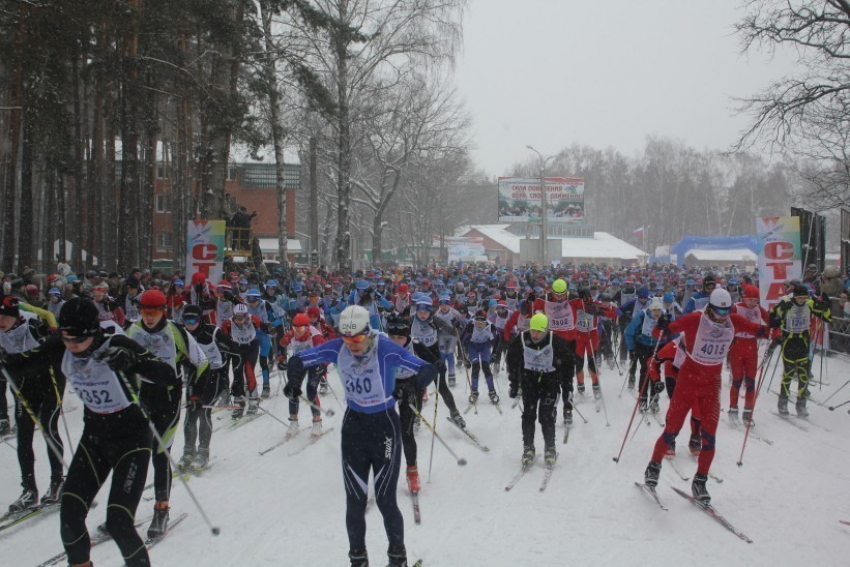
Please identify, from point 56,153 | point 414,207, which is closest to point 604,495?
point 56,153

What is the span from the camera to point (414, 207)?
50.1 metres

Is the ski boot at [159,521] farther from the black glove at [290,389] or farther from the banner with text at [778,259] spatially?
the banner with text at [778,259]

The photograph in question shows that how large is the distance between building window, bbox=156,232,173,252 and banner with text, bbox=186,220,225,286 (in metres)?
34.0

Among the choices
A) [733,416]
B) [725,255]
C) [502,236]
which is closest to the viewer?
[733,416]

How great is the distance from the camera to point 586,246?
210 ft

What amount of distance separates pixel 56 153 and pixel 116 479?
1711 cm

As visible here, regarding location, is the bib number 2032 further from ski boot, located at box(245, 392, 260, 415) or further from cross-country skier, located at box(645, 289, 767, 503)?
ski boot, located at box(245, 392, 260, 415)

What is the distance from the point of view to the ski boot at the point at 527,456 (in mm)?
6820

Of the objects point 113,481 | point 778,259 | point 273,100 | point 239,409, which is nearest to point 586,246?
point 273,100

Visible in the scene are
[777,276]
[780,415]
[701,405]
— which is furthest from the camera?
[777,276]

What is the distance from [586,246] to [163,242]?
40626 mm

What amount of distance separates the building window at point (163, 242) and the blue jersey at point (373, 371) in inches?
1692

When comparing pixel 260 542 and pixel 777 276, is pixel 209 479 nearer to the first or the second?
pixel 260 542

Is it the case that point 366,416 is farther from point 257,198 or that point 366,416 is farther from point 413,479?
point 257,198
